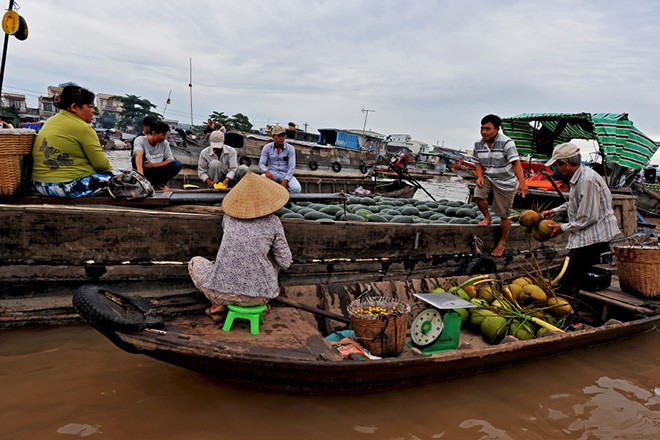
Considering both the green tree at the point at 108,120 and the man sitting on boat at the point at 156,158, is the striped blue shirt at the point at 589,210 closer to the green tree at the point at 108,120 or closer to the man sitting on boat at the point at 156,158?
the man sitting on boat at the point at 156,158

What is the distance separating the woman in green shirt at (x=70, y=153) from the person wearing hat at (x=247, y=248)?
1.48 metres

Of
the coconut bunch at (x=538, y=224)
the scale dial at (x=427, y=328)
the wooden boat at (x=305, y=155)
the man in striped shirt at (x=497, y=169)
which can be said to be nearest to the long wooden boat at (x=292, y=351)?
the scale dial at (x=427, y=328)

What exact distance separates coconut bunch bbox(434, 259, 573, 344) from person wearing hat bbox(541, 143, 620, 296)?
0.48 meters

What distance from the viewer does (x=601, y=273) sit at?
471cm

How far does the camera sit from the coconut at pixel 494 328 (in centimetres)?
375

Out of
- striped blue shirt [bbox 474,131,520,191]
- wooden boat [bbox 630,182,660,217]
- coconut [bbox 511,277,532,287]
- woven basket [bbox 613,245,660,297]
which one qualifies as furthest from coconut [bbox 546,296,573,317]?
wooden boat [bbox 630,182,660,217]

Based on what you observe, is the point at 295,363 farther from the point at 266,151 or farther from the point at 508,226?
the point at 266,151

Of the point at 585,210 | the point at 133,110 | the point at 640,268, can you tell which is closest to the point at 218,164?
the point at 585,210

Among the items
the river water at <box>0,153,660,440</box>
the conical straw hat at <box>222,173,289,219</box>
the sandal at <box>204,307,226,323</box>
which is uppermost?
the conical straw hat at <box>222,173,289,219</box>

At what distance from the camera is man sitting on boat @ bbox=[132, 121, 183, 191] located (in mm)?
5535

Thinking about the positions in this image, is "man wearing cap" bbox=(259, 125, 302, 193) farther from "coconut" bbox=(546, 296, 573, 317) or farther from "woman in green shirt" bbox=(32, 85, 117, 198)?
"coconut" bbox=(546, 296, 573, 317)

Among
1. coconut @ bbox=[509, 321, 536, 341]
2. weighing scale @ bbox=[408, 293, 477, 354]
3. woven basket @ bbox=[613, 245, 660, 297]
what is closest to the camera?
weighing scale @ bbox=[408, 293, 477, 354]

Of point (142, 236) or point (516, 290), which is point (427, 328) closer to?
point (516, 290)

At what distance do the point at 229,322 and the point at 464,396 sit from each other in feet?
6.31
